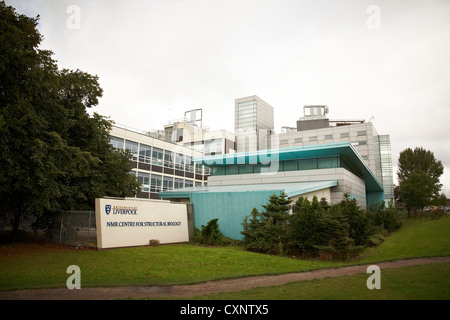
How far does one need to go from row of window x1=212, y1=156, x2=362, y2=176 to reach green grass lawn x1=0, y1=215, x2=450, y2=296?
947cm

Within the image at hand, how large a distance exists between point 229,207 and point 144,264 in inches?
373

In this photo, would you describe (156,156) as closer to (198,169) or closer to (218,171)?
(198,169)

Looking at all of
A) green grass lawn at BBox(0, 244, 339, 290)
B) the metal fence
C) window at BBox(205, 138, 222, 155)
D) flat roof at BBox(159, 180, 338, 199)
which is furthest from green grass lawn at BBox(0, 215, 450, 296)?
window at BBox(205, 138, 222, 155)

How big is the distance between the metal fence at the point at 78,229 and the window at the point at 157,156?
29959 mm

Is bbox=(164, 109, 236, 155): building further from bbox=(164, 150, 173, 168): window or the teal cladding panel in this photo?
the teal cladding panel

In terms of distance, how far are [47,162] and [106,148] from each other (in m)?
7.42

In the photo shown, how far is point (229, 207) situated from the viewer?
20984mm

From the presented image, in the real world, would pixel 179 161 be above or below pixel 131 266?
above

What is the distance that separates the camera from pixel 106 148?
2164cm

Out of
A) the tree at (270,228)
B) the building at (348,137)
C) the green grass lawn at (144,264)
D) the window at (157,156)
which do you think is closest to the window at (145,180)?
the window at (157,156)

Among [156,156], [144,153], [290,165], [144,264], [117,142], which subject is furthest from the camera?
[156,156]

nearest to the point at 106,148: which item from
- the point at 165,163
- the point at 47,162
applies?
the point at 47,162

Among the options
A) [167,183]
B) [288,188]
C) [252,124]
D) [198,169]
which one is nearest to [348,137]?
[252,124]
